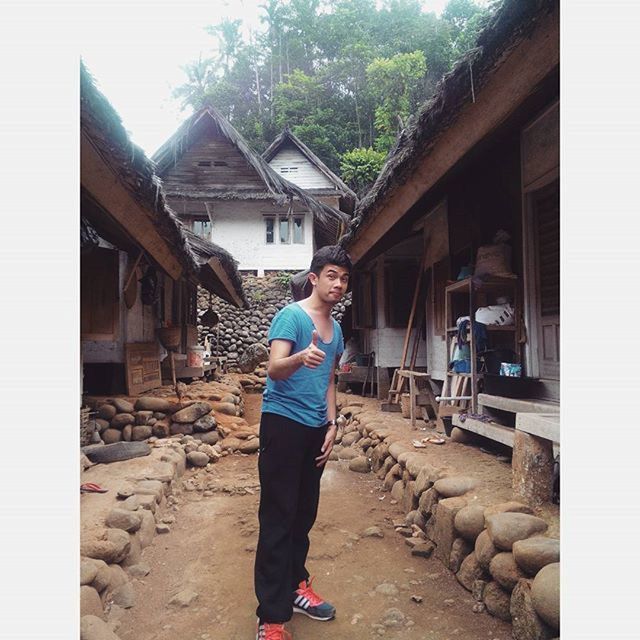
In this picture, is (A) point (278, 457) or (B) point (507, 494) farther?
(B) point (507, 494)

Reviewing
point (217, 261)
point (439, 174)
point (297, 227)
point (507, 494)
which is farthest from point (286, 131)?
point (507, 494)

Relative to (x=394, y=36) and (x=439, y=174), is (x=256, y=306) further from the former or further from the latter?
(x=394, y=36)

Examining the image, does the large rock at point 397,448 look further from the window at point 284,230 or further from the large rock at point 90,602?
the window at point 284,230

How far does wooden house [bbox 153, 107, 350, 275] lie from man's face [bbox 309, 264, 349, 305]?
510 inches

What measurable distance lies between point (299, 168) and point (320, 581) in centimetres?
2085

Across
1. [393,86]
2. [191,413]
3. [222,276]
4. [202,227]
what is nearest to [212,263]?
[222,276]

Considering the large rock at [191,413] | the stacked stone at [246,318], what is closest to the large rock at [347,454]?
the large rock at [191,413]

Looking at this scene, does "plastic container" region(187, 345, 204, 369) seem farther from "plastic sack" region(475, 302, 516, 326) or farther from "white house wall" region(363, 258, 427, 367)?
"plastic sack" region(475, 302, 516, 326)

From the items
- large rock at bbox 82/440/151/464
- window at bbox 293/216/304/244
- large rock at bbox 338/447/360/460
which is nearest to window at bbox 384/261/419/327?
large rock at bbox 338/447/360/460

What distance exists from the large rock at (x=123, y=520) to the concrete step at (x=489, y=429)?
2.90 meters

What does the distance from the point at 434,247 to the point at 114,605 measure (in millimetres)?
5479

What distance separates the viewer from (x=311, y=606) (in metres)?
2.46

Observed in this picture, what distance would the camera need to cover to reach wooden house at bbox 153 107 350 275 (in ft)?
52.2

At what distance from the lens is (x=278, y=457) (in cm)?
215
